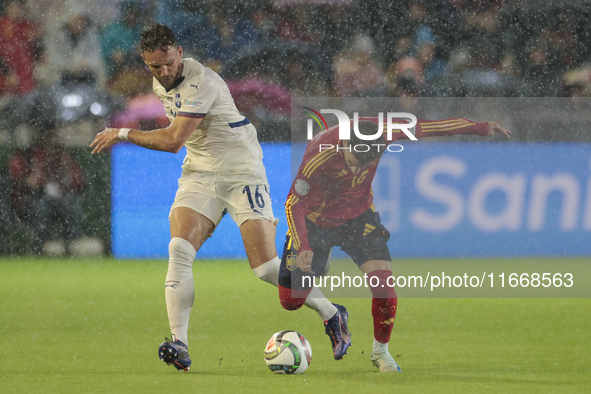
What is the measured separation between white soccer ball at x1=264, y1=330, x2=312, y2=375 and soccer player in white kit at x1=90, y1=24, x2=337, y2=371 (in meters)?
0.37

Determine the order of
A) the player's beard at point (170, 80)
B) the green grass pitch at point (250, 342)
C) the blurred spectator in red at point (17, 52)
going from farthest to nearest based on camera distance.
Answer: the blurred spectator in red at point (17, 52), the player's beard at point (170, 80), the green grass pitch at point (250, 342)

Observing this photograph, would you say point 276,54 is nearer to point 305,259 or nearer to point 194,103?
point 194,103

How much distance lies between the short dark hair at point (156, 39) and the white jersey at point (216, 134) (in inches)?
9.6

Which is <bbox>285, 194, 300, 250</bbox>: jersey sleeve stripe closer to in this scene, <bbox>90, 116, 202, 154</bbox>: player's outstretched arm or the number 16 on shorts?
the number 16 on shorts

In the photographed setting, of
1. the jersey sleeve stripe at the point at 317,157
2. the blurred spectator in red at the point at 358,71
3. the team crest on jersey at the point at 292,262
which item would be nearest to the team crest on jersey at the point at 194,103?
the jersey sleeve stripe at the point at 317,157

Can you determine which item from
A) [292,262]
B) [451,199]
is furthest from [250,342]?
[451,199]

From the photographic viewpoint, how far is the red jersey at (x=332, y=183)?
3902 mm

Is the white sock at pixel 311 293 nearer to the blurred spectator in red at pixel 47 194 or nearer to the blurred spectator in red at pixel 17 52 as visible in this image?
the blurred spectator in red at pixel 47 194

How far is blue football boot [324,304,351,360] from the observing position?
13.4 feet

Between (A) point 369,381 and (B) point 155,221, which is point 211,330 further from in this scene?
(B) point 155,221

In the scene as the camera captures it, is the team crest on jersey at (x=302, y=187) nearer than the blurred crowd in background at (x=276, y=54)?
Yes

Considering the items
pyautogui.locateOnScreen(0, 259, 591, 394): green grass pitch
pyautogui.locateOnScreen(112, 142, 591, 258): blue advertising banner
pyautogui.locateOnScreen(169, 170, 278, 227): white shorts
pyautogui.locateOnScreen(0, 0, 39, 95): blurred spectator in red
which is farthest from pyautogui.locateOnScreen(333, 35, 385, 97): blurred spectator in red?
pyautogui.locateOnScreen(169, 170, 278, 227): white shorts

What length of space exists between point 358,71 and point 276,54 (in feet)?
3.62

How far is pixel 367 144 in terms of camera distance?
3.82m
